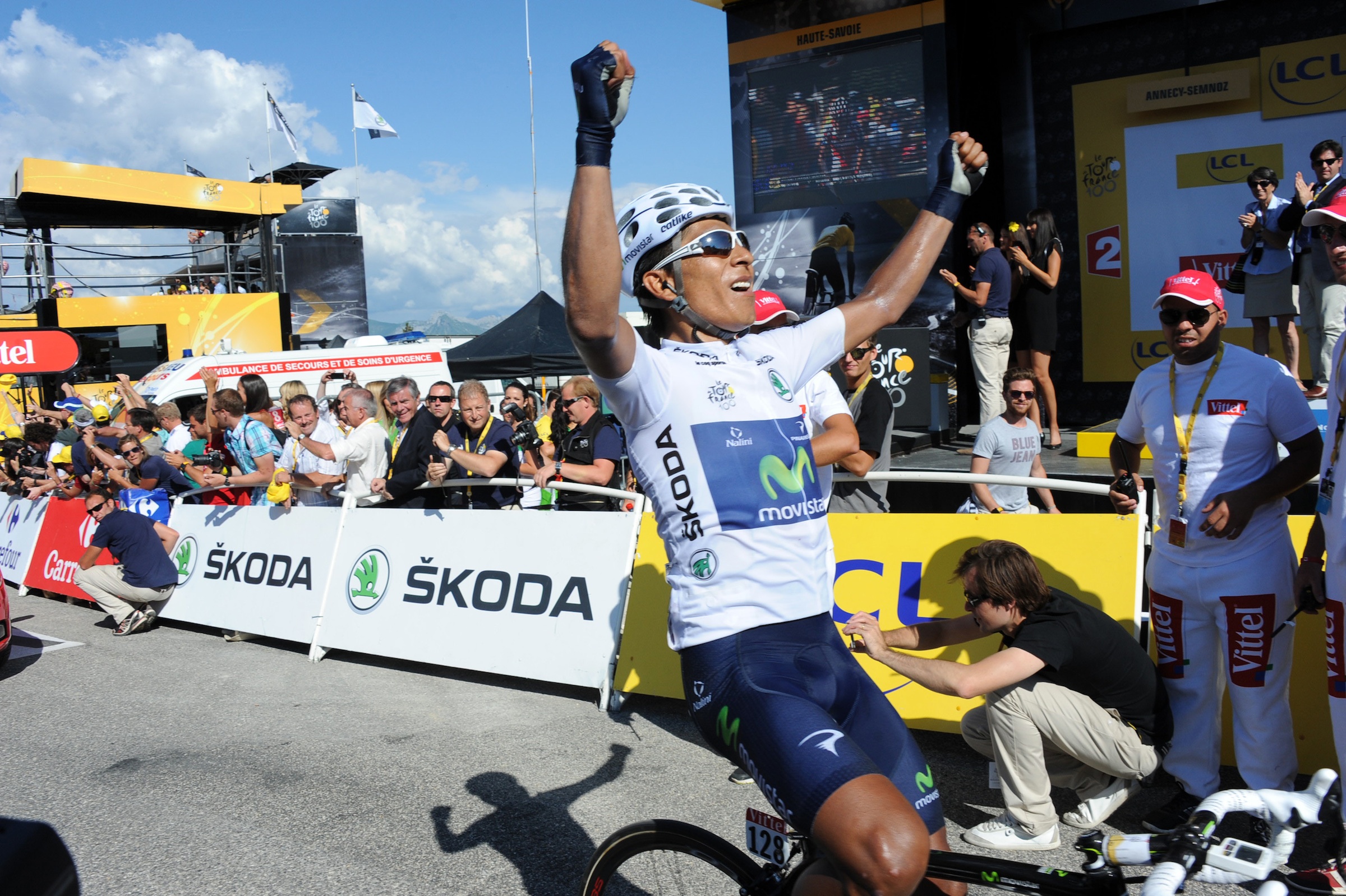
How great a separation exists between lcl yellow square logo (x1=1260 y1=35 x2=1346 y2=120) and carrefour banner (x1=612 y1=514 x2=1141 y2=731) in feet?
28.4

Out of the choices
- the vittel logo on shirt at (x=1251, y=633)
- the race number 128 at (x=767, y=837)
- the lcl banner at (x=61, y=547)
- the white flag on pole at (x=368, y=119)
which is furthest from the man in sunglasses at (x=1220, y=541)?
the white flag on pole at (x=368, y=119)

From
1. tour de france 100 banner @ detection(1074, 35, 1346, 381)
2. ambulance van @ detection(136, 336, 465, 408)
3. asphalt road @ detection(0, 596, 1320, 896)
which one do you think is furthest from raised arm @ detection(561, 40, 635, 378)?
ambulance van @ detection(136, 336, 465, 408)

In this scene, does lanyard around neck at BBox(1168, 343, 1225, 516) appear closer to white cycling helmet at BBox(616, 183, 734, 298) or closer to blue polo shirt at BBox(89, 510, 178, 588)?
white cycling helmet at BBox(616, 183, 734, 298)

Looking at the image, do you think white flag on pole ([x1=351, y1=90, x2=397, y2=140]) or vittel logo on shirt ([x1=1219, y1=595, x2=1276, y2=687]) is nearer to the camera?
vittel logo on shirt ([x1=1219, y1=595, x2=1276, y2=687])

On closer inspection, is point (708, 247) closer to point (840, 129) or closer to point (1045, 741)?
point (1045, 741)

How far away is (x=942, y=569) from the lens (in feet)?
16.3

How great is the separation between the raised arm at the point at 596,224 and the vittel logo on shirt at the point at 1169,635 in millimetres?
3092

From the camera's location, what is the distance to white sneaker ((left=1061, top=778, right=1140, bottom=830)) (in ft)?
13.1

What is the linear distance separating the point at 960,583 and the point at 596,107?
363 cm

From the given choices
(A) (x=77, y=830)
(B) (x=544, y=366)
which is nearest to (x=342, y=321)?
(B) (x=544, y=366)

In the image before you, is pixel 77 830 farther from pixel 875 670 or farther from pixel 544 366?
pixel 544 366

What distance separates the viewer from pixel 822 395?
16.1 feet

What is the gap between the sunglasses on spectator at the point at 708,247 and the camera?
2283mm

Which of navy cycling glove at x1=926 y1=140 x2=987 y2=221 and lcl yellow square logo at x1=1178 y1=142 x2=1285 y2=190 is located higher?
lcl yellow square logo at x1=1178 y1=142 x2=1285 y2=190
